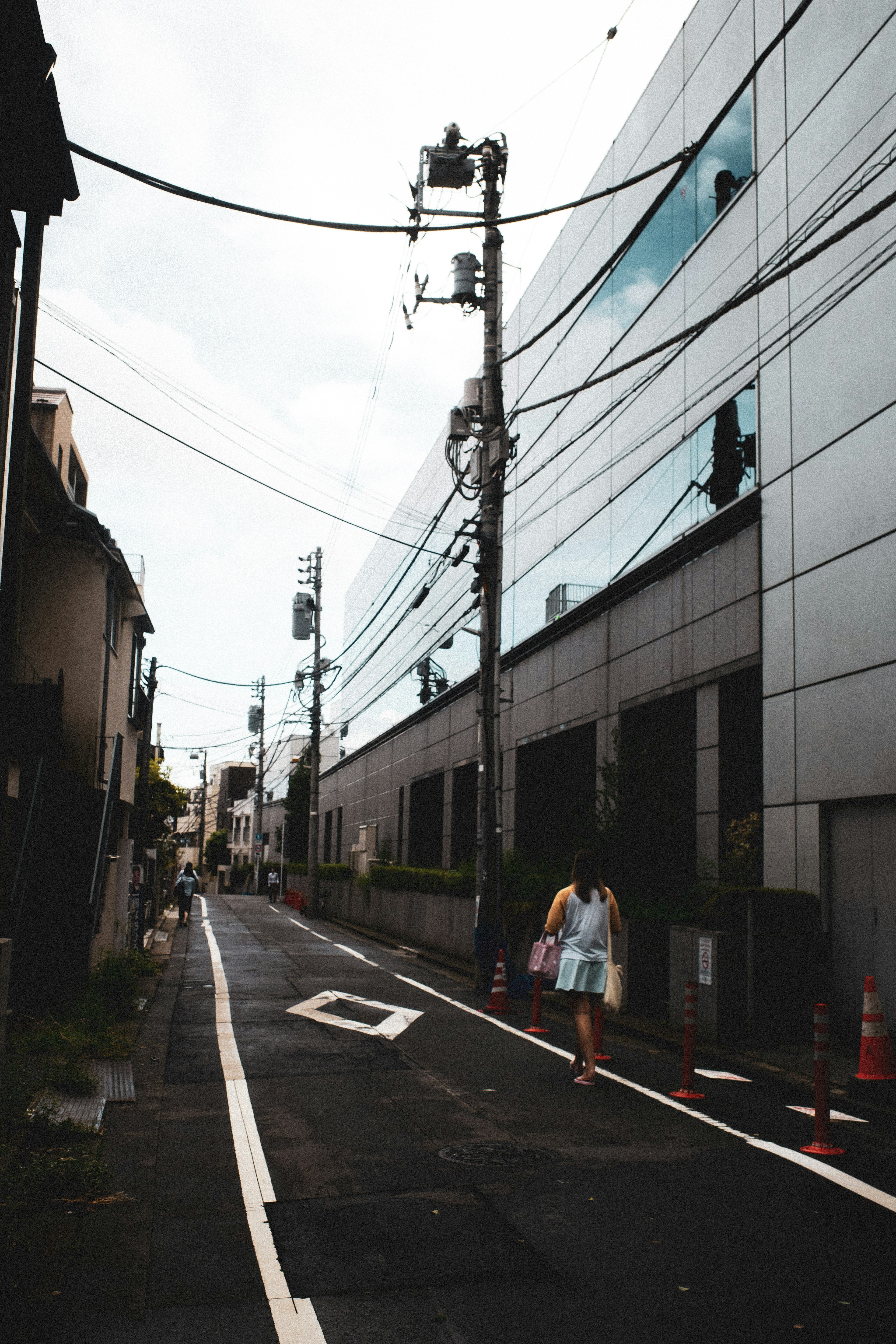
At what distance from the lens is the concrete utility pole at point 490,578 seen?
57.8ft

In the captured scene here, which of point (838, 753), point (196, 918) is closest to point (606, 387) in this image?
point (838, 753)

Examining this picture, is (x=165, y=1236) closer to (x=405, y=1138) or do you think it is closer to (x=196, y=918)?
(x=405, y=1138)

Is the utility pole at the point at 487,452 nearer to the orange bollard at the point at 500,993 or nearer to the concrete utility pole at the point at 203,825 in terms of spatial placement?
the orange bollard at the point at 500,993

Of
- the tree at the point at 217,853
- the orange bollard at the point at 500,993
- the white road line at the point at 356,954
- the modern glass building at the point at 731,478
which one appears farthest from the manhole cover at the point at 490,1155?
the tree at the point at 217,853

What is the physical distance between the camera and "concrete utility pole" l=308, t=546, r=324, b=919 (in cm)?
4291

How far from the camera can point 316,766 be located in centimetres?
4353

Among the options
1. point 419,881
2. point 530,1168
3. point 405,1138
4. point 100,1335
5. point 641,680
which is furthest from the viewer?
point 419,881

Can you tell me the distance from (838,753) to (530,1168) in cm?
771

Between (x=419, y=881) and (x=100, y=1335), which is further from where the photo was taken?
(x=419, y=881)

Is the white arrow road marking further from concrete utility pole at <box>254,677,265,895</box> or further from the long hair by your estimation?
concrete utility pole at <box>254,677,265,895</box>

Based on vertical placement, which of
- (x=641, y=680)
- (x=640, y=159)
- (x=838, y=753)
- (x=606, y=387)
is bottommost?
(x=838, y=753)

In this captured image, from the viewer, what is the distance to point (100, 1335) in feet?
13.8

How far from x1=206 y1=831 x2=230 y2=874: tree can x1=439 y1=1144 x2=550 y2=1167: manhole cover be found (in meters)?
Result: 104

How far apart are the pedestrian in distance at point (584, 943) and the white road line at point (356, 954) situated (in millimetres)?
10884
